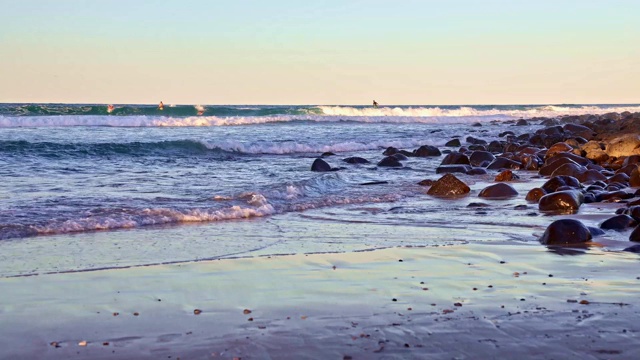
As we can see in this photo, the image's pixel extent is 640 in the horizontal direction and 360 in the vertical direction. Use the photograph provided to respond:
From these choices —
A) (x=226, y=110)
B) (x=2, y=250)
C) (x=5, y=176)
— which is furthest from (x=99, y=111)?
(x=2, y=250)

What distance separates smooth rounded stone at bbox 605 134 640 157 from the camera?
1605 centimetres

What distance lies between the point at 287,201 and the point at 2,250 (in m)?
4.42

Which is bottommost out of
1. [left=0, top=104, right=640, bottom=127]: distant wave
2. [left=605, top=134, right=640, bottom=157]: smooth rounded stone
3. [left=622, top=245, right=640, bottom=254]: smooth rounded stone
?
[left=0, top=104, right=640, bottom=127]: distant wave

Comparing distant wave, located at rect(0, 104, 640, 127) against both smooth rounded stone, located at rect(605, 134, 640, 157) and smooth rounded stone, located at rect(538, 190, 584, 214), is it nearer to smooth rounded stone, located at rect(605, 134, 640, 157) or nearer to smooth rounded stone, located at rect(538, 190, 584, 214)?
smooth rounded stone, located at rect(605, 134, 640, 157)

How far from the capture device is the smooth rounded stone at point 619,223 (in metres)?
7.59

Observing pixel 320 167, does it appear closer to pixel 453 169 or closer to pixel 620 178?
pixel 453 169

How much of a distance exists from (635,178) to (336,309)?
333 inches

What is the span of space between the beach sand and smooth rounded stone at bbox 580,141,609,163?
10.5 meters

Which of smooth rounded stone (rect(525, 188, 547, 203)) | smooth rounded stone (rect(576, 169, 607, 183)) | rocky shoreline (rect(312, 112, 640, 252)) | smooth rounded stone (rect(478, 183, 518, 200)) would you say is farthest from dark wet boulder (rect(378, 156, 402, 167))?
smooth rounded stone (rect(525, 188, 547, 203))

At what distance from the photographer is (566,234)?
22.9 feet

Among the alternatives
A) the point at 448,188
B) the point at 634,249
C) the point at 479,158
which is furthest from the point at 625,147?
the point at 634,249

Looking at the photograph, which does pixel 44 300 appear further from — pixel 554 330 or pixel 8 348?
pixel 554 330

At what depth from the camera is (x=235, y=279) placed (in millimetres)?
5531

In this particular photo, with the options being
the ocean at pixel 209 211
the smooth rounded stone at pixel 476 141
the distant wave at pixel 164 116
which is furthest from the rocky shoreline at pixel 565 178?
the distant wave at pixel 164 116
